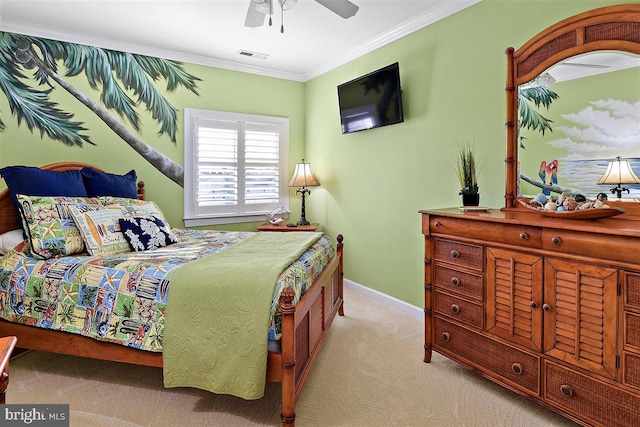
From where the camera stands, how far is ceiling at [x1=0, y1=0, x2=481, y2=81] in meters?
2.96

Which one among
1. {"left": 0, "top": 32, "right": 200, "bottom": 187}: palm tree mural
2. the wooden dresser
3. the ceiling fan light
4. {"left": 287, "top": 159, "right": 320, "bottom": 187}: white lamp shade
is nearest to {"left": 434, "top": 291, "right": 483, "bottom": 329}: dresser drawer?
the wooden dresser

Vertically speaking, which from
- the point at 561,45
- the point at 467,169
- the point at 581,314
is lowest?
the point at 581,314

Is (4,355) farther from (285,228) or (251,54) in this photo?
(251,54)

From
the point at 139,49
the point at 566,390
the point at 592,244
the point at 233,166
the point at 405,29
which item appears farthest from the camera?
the point at 233,166

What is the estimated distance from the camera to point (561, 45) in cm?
219

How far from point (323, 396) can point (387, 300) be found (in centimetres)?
170

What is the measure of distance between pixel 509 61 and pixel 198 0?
2410mm

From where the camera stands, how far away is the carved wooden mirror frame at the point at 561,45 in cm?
191

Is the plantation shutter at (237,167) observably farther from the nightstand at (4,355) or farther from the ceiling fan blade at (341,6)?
the nightstand at (4,355)

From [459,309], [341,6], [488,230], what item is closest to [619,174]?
[488,230]

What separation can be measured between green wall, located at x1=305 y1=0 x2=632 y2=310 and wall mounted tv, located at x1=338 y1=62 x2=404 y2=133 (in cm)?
11

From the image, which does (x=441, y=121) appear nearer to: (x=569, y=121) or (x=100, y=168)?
(x=569, y=121)

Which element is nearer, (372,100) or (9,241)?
(9,241)

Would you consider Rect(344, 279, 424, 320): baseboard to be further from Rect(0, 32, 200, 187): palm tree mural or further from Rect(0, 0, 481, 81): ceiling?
Rect(0, 0, 481, 81): ceiling
